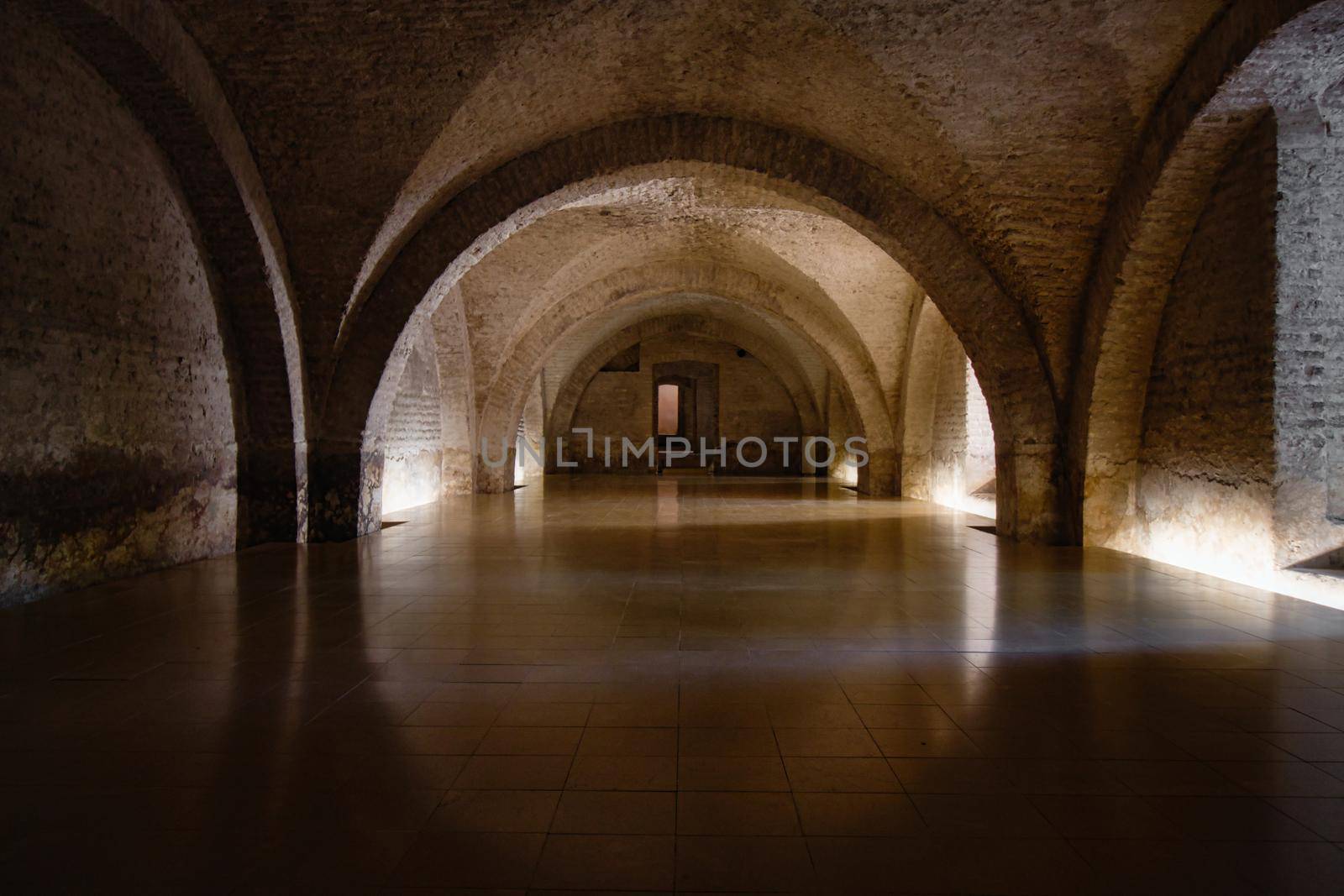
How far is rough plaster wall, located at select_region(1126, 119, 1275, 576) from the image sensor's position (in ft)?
16.8

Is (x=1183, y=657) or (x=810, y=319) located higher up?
(x=810, y=319)

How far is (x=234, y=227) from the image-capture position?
5.83 meters

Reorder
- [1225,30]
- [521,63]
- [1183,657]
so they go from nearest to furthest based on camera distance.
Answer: [1183,657]
[1225,30]
[521,63]

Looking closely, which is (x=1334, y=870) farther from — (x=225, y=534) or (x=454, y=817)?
(x=225, y=534)

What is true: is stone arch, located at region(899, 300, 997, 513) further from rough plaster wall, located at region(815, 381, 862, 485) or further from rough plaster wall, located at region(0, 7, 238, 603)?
rough plaster wall, located at region(0, 7, 238, 603)

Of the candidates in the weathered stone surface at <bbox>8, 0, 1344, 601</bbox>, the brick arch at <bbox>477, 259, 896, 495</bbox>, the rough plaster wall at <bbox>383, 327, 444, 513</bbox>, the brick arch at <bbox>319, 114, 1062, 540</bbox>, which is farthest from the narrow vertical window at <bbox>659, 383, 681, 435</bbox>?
the brick arch at <bbox>319, 114, 1062, 540</bbox>

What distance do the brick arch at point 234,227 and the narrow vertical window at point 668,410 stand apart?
2020 centimetres

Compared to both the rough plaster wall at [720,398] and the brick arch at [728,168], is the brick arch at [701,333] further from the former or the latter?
the brick arch at [728,168]

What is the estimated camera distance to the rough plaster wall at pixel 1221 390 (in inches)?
202

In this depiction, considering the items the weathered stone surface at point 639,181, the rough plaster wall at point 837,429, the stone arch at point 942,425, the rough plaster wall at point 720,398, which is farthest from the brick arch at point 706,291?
the rough plaster wall at point 720,398

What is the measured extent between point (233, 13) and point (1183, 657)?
6.20 meters

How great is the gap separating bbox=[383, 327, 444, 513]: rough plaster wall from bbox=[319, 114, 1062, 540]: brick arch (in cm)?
301

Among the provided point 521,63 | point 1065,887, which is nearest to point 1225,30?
point 521,63

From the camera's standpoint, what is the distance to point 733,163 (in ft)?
22.8
